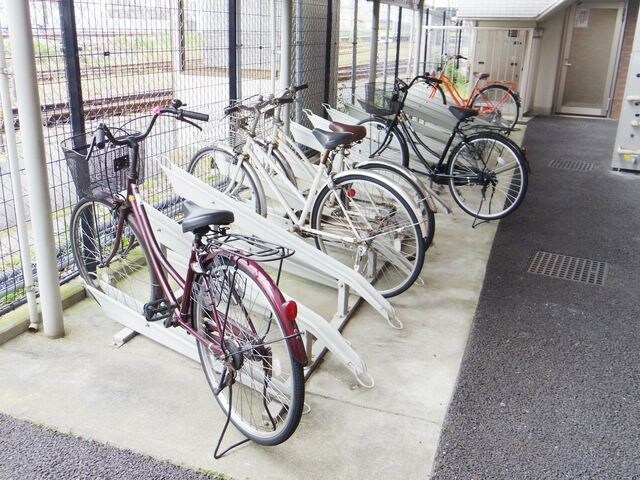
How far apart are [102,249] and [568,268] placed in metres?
2.94

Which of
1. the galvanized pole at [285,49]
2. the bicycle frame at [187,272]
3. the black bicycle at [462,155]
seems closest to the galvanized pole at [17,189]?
the bicycle frame at [187,272]

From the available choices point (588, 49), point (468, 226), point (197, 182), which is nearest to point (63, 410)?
point (197, 182)

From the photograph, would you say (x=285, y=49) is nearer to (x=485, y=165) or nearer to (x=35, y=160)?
(x=485, y=165)

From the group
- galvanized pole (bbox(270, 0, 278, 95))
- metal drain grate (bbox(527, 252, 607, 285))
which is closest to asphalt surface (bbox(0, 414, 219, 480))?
metal drain grate (bbox(527, 252, 607, 285))

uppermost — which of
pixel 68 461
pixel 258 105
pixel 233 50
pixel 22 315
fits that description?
pixel 233 50

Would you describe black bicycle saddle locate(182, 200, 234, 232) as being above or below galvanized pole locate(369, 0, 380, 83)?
below

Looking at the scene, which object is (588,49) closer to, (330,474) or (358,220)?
(358,220)

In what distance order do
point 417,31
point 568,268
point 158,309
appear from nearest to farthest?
point 158,309 < point 568,268 < point 417,31

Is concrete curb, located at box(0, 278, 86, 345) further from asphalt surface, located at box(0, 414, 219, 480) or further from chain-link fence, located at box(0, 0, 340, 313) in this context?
asphalt surface, located at box(0, 414, 219, 480)

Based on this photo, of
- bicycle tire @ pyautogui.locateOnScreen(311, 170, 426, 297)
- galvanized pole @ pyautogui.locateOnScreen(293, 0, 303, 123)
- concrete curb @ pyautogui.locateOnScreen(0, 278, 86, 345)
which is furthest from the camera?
galvanized pole @ pyautogui.locateOnScreen(293, 0, 303, 123)

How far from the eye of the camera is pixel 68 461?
207cm

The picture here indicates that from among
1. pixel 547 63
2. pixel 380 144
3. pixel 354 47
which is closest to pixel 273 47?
pixel 380 144

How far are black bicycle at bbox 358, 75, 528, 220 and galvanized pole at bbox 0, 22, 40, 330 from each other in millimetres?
3164

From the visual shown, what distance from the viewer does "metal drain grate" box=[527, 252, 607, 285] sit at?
148 inches
